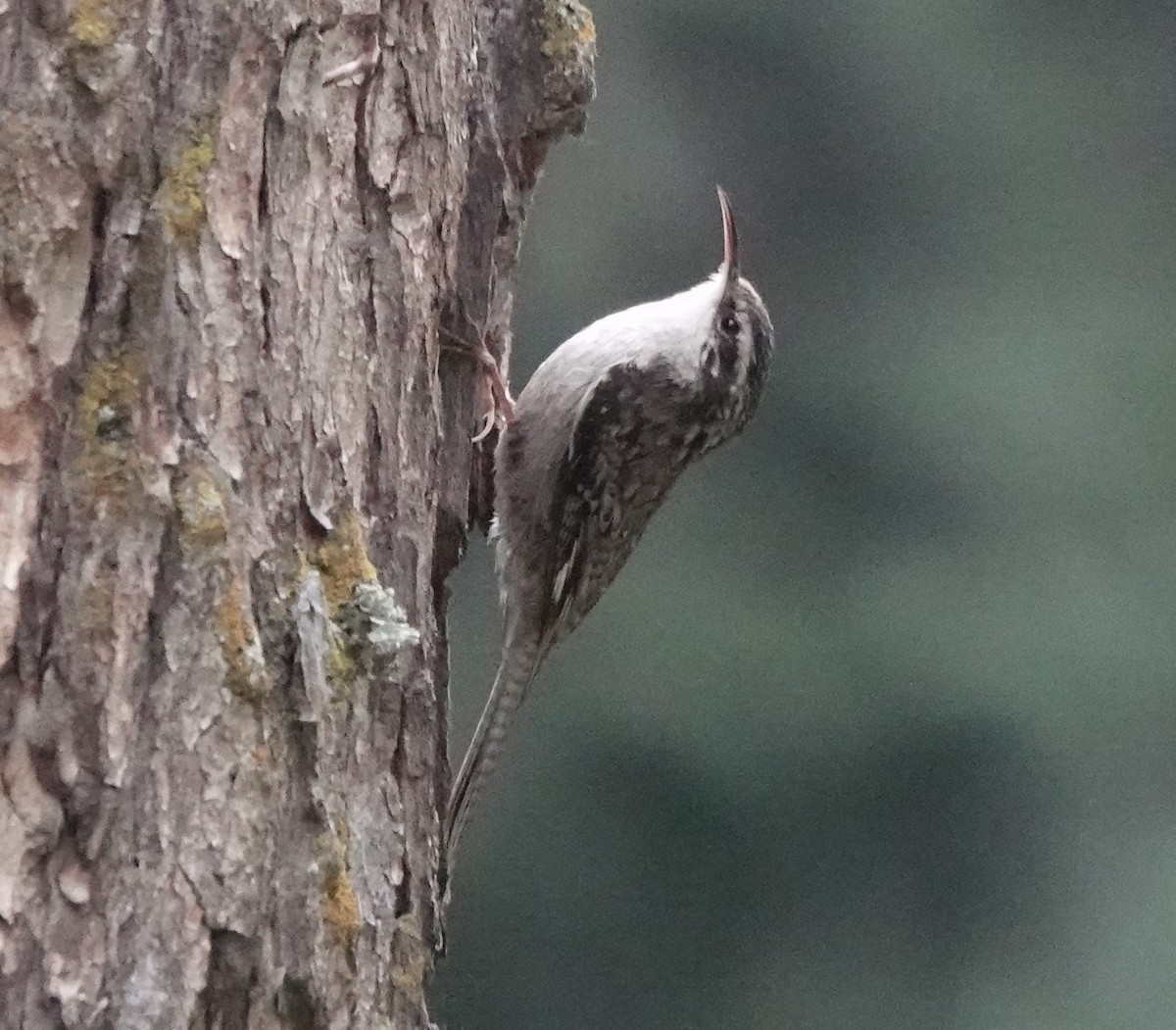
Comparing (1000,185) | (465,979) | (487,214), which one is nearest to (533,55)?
(487,214)

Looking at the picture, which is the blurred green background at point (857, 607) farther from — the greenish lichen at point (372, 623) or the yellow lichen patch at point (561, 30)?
the greenish lichen at point (372, 623)

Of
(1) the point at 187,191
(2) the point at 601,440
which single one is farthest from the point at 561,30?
(1) the point at 187,191

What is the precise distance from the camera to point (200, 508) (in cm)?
123

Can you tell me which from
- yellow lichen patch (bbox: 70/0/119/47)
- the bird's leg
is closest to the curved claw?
the bird's leg

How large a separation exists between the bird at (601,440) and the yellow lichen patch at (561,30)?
1.52 feet

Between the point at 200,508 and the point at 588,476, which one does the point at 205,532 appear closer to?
the point at 200,508

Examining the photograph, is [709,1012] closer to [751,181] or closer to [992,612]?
[992,612]

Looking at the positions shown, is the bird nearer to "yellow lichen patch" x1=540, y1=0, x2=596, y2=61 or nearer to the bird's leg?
the bird's leg

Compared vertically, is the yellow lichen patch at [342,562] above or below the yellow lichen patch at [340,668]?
above

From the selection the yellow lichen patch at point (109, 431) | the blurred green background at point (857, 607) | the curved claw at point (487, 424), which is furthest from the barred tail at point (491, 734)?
the blurred green background at point (857, 607)

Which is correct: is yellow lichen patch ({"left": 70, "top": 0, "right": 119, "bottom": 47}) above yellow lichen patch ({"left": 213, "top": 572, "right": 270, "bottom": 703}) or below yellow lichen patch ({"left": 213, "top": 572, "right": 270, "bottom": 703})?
above

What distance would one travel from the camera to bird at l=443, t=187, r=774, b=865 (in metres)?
2.32

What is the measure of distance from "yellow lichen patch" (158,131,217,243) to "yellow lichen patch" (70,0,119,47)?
104 mm

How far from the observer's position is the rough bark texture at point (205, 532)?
3.76 ft
